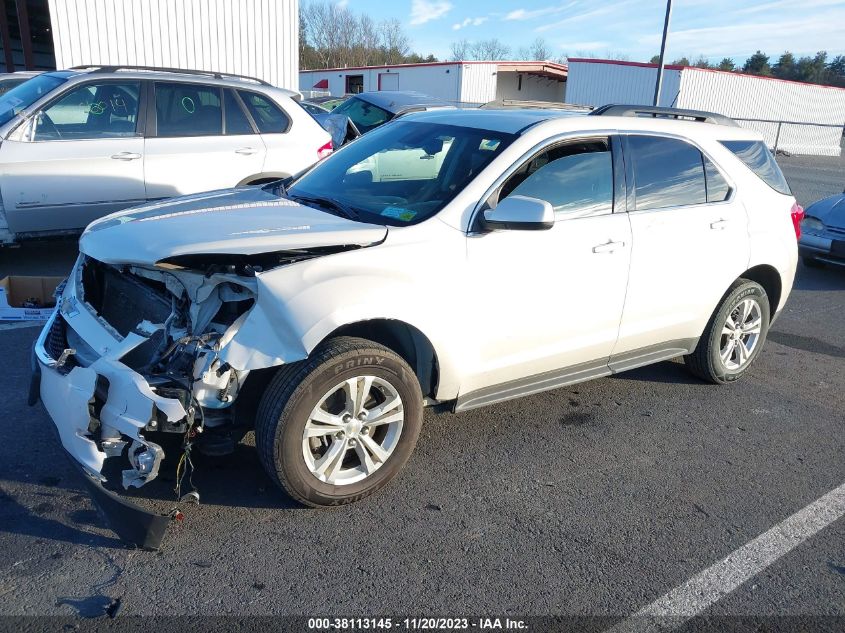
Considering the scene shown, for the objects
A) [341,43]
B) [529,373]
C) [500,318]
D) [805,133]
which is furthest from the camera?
[341,43]

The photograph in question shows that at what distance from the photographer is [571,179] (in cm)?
395

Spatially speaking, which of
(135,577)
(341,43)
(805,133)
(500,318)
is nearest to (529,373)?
(500,318)

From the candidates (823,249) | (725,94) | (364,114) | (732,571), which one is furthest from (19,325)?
(725,94)

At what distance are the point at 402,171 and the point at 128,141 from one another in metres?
3.70

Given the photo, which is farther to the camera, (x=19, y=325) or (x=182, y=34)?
(x=182, y=34)

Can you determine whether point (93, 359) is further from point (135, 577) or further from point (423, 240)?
point (423, 240)

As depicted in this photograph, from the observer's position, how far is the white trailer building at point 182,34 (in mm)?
14578

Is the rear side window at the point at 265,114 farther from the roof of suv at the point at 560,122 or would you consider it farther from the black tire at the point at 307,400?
the black tire at the point at 307,400

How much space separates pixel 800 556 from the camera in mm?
3158

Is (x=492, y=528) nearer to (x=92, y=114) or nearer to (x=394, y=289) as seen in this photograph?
(x=394, y=289)

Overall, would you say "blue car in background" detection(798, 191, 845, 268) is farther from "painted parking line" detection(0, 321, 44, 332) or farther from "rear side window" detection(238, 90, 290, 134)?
"painted parking line" detection(0, 321, 44, 332)

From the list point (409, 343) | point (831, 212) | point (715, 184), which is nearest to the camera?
point (409, 343)

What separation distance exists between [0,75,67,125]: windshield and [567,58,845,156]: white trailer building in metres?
28.9

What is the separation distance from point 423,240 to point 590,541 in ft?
5.32
